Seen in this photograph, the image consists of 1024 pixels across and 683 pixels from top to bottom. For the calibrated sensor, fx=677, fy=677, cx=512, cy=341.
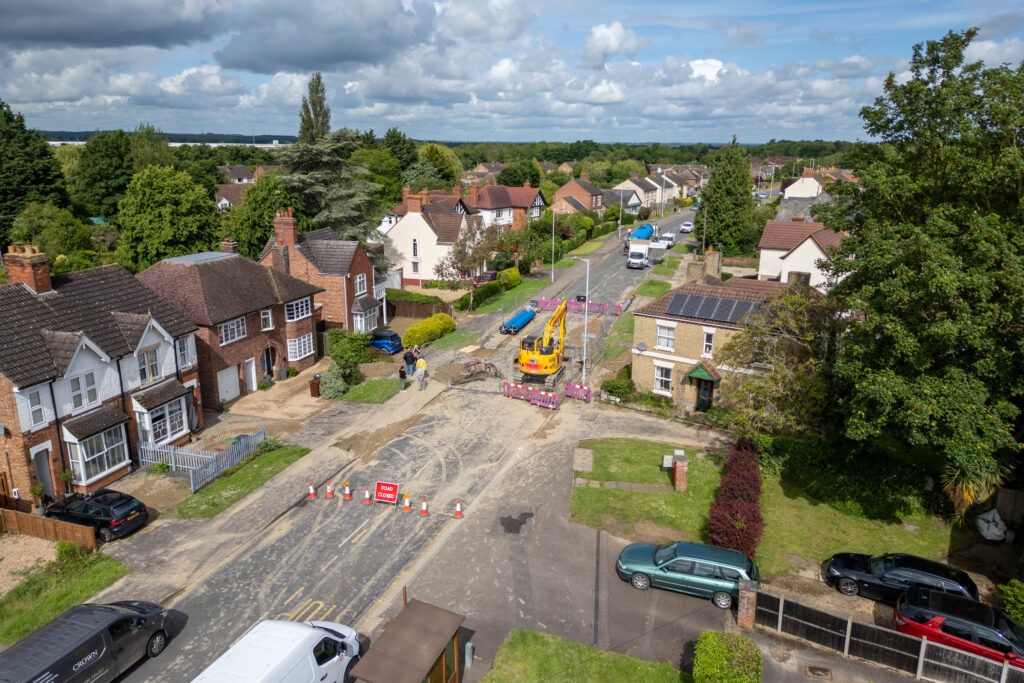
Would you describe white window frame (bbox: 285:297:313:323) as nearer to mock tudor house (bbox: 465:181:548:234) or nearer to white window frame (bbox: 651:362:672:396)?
white window frame (bbox: 651:362:672:396)

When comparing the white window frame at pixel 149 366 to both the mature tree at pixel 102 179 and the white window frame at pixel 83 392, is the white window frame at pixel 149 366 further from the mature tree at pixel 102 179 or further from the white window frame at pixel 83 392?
the mature tree at pixel 102 179

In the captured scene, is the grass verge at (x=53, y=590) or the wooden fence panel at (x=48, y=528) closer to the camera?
the grass verge at (x=53, y=590)

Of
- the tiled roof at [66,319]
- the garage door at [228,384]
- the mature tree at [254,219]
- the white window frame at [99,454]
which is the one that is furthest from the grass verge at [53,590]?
the mature tree at [254,219]

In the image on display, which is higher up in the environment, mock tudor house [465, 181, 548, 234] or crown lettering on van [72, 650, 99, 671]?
mock tudor house [465, 181, 548, 234]

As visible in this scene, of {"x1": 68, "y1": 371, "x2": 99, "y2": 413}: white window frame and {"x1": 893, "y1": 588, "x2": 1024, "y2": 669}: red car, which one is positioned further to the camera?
{"x1": 68, "y1": 371, "x2": 99, "y2": 413}: white window frame

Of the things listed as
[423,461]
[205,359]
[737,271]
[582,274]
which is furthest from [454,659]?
[737,271]

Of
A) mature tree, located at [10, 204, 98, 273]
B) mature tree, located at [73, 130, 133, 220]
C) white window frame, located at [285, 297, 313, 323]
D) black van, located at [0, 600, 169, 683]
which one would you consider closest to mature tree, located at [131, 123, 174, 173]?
mature tree, located at [73, 130, 133, 220]

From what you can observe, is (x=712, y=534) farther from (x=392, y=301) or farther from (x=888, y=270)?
(x=392, y=301)

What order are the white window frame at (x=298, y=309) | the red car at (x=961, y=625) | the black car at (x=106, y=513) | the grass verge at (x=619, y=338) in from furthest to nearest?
the grass verge at (x=619, y=338)
the white window frame at (x=298, y=309)
the black car at (x=106, y=513)
the red car at (x=961, y=625)
